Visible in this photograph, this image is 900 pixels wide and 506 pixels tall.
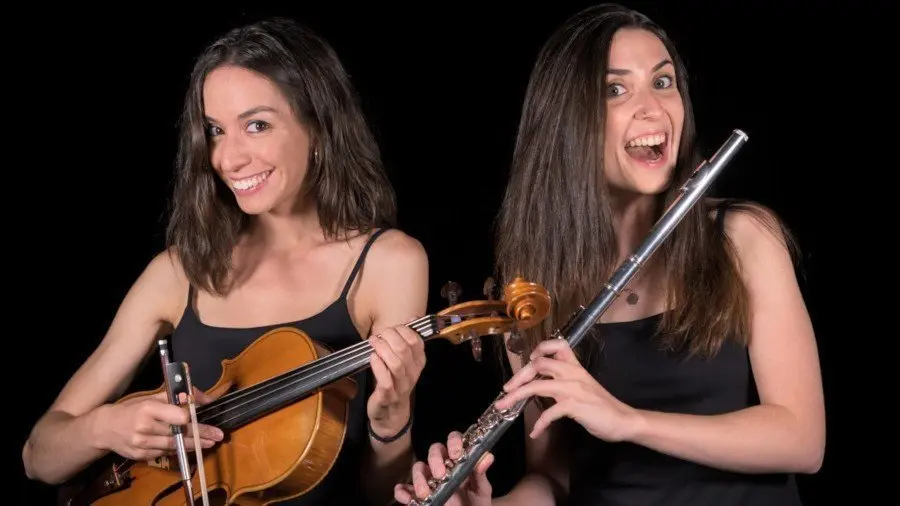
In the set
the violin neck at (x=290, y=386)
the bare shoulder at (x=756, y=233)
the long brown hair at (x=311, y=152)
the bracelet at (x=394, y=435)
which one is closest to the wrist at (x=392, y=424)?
the bracelet at (x=394, y=435)

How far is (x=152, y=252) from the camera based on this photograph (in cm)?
281

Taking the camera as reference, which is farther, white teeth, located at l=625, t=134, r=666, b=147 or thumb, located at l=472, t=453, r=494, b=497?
white teeth, located at l=625, t=134, r=666, b=147

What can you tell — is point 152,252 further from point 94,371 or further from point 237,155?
point 237,155

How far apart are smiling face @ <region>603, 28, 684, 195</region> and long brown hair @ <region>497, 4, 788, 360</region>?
2 centimetres

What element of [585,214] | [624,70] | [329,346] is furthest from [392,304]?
[624,70]

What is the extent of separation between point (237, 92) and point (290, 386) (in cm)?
60

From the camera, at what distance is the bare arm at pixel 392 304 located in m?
2.03

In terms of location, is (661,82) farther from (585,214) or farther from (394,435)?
(394,435)

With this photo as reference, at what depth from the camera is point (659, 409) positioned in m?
1.94

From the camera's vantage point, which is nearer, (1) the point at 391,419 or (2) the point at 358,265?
(1) the point at 391,419

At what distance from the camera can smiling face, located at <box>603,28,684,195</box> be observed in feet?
6.36

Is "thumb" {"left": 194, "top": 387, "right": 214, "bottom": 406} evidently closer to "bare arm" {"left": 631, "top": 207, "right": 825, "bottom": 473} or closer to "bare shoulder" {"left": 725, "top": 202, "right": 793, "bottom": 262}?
"bare arm" {"left": 631, "top": 207, "right": 825, "bottom": 473}

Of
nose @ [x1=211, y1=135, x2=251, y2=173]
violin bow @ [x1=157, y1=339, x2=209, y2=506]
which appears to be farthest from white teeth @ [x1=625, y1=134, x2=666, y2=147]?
violin bow @ [x1=157, y1=339, x2=209, y2=506]

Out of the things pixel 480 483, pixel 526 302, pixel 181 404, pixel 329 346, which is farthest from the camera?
pixel 329 346
